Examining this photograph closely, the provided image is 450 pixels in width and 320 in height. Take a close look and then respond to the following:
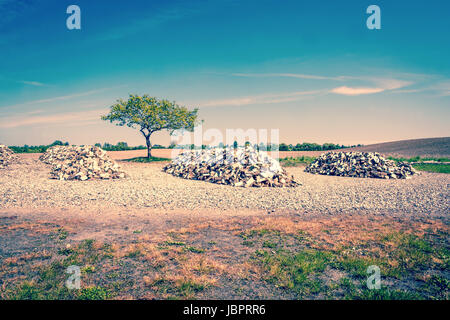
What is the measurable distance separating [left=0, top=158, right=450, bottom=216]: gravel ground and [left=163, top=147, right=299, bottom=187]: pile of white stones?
1.46 m

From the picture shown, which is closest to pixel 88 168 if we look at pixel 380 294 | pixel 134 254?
pixel 134 254

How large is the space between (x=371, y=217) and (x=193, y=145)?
32.1m

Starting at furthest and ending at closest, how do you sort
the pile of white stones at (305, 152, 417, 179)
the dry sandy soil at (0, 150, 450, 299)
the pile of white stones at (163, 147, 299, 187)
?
the pile of white stones at (305, 152, 417, 179)
the pile of white stones at (163, 147, 299, 187)
the dry sandy soil at (0, 150, 450, 299)

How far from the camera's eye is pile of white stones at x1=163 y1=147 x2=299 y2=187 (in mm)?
18656

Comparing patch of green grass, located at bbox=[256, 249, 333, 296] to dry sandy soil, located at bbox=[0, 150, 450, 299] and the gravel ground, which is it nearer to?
dry sandy soil, located at bbox=[0, 150, 450, 299]

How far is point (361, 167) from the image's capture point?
24328 millimetres

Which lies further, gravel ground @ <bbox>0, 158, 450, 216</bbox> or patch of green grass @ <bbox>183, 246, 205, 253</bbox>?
gravel ground @ <bbox>0, 158, 450, 216</bbox>

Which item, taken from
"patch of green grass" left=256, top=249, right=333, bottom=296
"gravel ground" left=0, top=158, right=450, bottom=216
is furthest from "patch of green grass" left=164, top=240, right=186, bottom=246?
"gravel ground" left=0, top=158, right=450, bottom=216

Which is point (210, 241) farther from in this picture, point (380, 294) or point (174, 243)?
point (380, 294)

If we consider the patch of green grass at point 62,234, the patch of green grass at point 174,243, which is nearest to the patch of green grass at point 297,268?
the patch of green grass at point 174,243

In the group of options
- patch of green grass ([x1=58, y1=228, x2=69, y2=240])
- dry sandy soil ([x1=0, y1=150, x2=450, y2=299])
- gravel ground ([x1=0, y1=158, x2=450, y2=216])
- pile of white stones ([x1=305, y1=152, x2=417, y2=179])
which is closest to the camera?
dry sandy soil ([x1=0, y1=150, x2=450, y2=299])

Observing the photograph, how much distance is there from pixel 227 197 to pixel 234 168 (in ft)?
20.2

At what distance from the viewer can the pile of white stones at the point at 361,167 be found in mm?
23266

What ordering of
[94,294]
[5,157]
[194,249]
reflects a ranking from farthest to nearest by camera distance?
[5,157] < [194,249] < [94,294]
